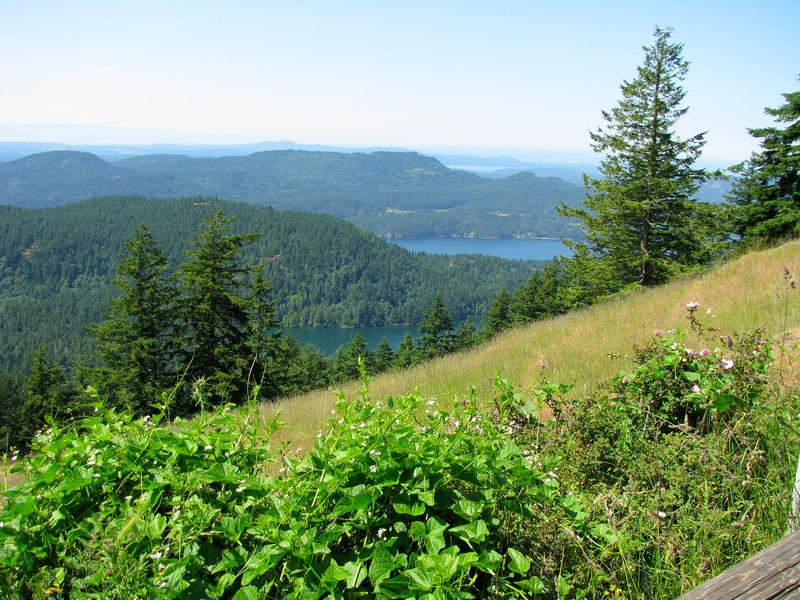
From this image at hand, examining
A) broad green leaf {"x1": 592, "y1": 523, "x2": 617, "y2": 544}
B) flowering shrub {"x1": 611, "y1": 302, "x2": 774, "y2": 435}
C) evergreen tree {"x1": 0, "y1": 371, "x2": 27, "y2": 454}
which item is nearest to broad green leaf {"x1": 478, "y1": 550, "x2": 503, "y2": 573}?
broad green leaf {"x1": 592, "y1": 523, "x2": 617, "y2": 544}

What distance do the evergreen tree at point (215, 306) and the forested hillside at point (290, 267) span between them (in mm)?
123614

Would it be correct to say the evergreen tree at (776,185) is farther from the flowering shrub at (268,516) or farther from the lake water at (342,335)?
the lake water at (342,335)

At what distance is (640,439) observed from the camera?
8.62 ft

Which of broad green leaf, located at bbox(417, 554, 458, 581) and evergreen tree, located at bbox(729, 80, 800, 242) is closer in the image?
broad green leaf, located at bbox(417, 554, 458, 581)

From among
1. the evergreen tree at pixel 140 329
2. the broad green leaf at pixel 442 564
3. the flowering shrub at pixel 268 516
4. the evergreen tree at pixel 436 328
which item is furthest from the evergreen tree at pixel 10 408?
the broad green leaf at pixel 442 564

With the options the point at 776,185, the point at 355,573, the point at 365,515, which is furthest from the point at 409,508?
the point at 776,185

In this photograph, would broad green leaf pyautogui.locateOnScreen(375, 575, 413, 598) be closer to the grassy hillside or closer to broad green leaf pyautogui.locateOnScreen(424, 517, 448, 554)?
the grassy hillside

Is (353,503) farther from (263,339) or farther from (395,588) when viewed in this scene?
(263,339)

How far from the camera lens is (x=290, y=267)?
180m

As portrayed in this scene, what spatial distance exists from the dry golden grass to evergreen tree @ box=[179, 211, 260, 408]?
487 inches

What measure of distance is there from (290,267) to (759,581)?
184m

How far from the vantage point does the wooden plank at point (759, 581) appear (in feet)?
3.47

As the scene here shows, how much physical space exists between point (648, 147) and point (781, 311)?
13.6 m

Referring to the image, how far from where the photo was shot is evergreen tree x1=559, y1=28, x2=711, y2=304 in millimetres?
17016
